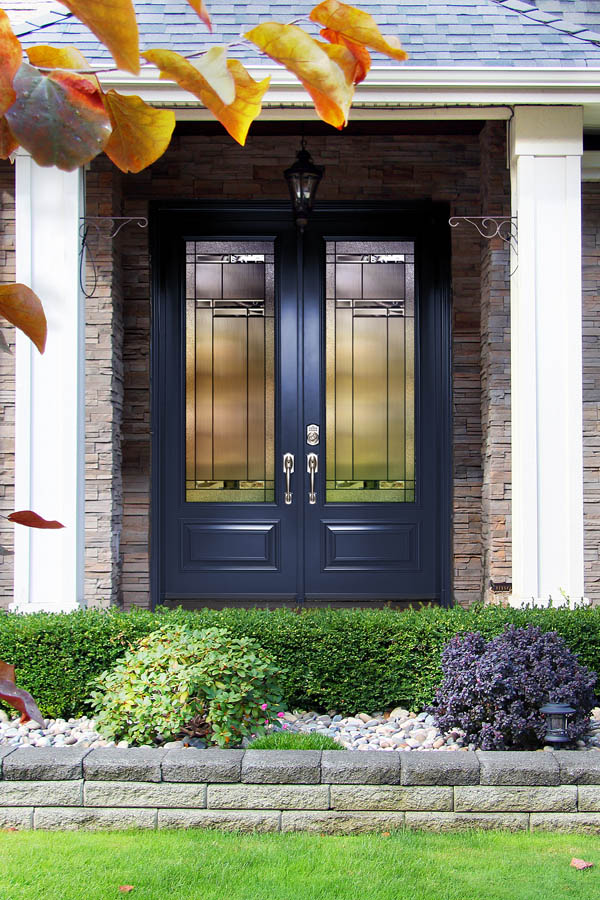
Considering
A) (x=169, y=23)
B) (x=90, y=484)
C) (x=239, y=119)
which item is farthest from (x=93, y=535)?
(x=239, y=119)

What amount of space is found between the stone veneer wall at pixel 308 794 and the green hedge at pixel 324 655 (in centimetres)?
112

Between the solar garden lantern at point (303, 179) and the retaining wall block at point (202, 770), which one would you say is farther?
the solar garden lantern at point (303, 179)

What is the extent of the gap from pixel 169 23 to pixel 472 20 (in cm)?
177

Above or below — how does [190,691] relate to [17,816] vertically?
above

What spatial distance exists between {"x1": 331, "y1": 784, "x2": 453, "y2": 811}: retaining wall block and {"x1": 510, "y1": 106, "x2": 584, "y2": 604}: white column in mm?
2022

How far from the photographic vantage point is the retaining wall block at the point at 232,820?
10.3 ft

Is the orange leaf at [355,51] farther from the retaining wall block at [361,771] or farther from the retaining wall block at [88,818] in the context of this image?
the retaining wall block at [88,818]

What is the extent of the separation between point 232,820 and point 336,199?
4547 millimetres

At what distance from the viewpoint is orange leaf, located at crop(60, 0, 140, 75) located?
1.83 feet

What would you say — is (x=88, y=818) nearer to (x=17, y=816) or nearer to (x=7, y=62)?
(x=17, y=816)

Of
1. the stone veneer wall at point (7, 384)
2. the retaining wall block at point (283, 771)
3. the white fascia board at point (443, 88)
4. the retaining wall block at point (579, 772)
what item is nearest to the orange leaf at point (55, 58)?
the retaining wall block at point (283, 771)

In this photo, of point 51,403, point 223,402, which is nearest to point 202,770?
point 51,403

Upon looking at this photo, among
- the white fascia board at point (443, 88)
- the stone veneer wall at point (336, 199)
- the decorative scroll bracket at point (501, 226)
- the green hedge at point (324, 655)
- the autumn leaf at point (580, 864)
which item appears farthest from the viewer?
the stone veneer wall at point (336, 199)

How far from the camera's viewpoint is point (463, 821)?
3127mm
